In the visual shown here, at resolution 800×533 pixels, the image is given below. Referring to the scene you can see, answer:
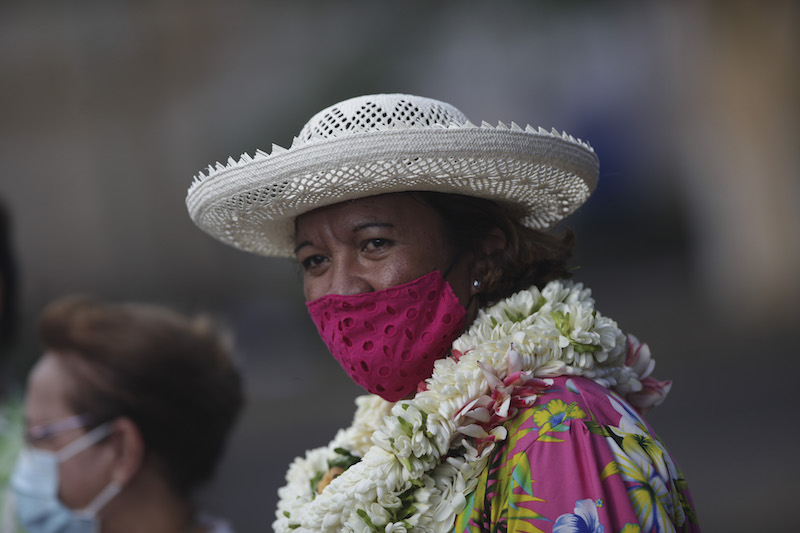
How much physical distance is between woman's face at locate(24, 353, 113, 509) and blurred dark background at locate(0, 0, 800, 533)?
4.25 m

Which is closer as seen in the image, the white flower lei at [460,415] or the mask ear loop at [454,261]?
the white flower lei at [460,415]

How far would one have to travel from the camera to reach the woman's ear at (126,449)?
370cm

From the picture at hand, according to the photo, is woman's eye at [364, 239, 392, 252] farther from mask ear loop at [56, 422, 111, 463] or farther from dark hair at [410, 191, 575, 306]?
mask ear loop at [56, 422, 111, 463]

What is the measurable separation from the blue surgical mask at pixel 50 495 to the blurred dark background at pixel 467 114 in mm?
4196

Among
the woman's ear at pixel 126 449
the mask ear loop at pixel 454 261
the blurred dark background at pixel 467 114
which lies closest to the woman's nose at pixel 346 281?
the mask ear loop at pixel 454 261

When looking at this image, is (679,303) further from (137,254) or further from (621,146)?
(137,254)

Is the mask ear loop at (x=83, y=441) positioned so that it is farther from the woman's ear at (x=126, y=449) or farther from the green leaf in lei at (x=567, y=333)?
the green leaf in lei at (x=567, y=333)

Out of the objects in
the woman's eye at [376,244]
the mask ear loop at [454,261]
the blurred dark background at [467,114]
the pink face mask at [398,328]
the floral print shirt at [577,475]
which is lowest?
the floral print shirt at [577,475]

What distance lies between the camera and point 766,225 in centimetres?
1246

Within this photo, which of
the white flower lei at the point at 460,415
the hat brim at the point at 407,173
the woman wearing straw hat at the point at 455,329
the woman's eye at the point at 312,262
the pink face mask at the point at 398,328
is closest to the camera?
the woman wearing straw hat at the point at 455,329

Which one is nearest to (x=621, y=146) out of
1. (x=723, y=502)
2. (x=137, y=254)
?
(x=723, y=502)

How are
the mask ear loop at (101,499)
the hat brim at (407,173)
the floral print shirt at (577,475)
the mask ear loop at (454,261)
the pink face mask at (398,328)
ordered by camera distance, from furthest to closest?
the mask ear loop at (101,499) → the mask ear loop at (454,261) → the pink face mask at (398,328) → the hat brim at (407,173) → the floral print shirt at (577,475)

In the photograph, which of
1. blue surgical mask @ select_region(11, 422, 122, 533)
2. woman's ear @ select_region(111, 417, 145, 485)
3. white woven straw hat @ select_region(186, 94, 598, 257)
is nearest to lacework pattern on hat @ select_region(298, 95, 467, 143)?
white woven straw hat @ select_region(186, 94, 598, 257)

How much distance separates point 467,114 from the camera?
14.4 m
